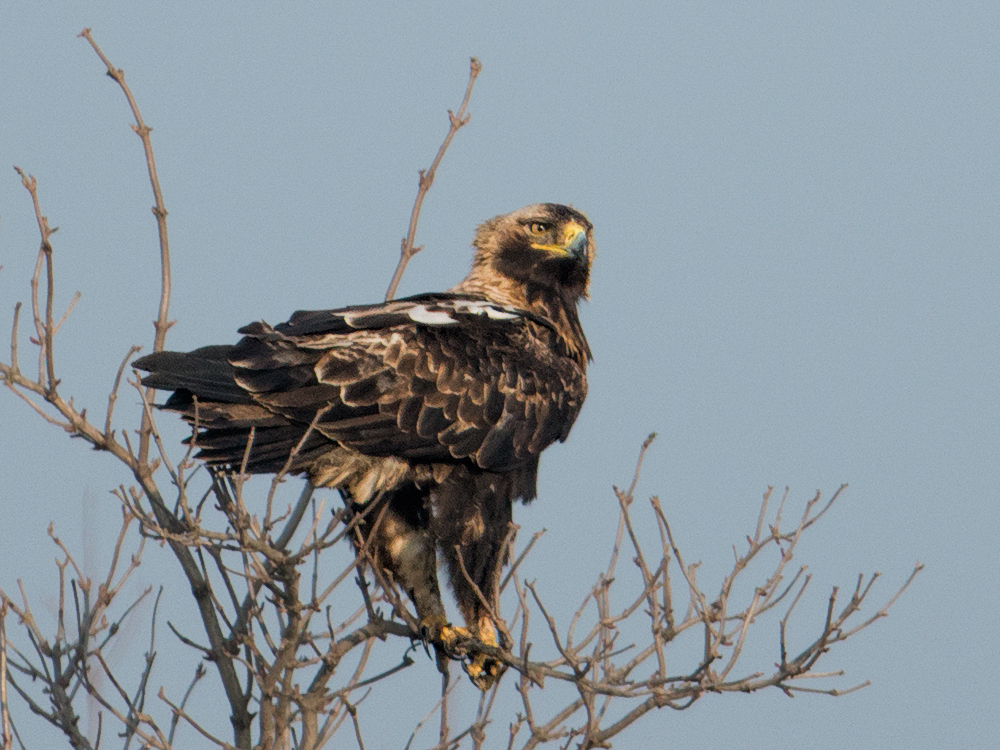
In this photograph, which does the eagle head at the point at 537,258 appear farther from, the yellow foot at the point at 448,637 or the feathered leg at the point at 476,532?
the yellow foot at the point at 448,637

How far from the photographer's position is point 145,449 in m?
4.64

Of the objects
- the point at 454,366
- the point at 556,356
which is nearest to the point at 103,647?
the point at 454,366

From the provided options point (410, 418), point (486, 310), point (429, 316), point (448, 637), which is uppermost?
point (486, 310)

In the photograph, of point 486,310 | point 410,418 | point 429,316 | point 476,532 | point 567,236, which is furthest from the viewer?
point 567,236

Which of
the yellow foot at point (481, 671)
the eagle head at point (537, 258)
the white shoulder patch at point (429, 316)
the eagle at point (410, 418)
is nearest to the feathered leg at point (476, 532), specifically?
the eagle at point (410, 418)

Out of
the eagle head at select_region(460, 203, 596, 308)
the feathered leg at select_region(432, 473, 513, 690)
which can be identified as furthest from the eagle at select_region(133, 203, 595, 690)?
the eagle head at select_region(460, 203, 596, 308)

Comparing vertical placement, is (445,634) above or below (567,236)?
below

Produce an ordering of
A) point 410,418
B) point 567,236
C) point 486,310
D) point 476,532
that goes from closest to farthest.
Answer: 1. point 410,418
2. point 476,532
3. point 486,310
4. point 567,236

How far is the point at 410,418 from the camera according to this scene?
16.3 ft

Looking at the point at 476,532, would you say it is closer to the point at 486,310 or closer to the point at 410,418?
the point at 410,418

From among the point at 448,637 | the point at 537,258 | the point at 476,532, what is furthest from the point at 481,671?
the point at 537,258

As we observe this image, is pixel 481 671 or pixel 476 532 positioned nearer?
pixel 476 532

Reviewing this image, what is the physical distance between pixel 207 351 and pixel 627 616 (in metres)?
1.79

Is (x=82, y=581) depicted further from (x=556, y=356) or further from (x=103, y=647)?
(x=556, y=356)
